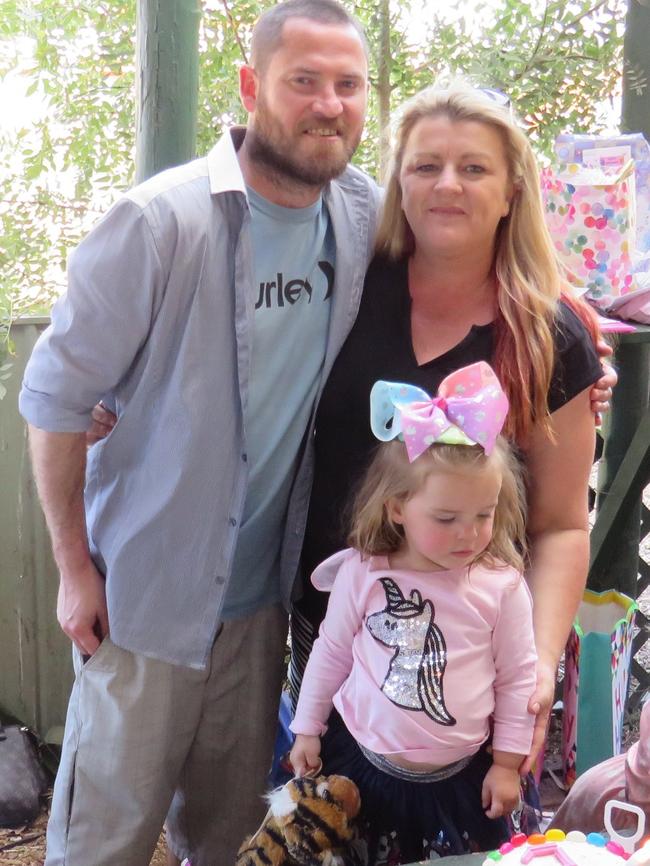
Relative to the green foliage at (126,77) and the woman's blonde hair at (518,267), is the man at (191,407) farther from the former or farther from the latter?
the green foliage at (126,77)

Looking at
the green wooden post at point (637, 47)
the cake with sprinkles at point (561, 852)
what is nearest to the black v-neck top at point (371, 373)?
the cake with sprinkles at point (561, 852)

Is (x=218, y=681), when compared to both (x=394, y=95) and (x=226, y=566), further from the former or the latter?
(x=394, y=95)

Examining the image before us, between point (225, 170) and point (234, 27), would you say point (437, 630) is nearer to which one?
point (225, 170)

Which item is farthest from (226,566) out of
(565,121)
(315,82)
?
(565,121)

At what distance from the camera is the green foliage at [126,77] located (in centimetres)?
306

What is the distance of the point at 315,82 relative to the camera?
6.55 ft

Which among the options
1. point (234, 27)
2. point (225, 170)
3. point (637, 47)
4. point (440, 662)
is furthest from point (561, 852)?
point (637, 47)

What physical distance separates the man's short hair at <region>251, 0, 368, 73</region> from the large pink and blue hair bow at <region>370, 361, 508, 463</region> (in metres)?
0.77

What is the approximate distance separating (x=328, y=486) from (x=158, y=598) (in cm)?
42

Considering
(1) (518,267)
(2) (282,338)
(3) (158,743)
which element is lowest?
(3) (158,743)

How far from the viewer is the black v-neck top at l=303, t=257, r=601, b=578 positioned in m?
1.99

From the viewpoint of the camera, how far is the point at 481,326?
201cm

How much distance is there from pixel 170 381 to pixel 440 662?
2.45 feet

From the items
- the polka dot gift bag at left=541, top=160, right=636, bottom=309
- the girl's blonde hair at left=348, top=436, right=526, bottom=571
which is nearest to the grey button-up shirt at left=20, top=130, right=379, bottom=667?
the girl's blonde hair at left=348, top=436, right=526, bottom=571
